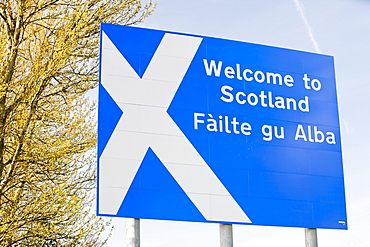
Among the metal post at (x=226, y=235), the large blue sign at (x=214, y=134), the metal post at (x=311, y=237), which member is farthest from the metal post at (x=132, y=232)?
the metal post at (x=311, y=237)

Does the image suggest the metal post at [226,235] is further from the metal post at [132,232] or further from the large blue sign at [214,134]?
the metal post at [132,232]

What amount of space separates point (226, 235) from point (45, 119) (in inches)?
142

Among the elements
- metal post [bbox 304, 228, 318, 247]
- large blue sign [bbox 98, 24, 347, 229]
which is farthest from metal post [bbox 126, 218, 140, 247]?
metal post [bbox 304, 228, 318, 247]

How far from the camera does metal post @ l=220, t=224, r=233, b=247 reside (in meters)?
6.91

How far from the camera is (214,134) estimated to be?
23.4 ft

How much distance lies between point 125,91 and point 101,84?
0.26 meters

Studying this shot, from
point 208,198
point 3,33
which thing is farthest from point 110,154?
point 3,33

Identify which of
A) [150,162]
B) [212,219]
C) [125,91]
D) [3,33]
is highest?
[3,33]

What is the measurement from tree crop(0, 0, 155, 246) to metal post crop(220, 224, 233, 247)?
8.45 feet

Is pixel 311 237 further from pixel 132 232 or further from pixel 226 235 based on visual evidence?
pixel 132 232

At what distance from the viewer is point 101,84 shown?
6.80 m

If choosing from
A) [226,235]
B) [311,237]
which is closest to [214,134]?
[226,235]

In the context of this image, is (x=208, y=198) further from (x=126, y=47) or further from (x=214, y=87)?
(x=126, y=47)

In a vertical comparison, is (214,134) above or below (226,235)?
above
